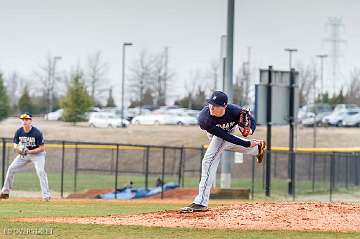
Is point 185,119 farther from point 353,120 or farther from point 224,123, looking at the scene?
point 224,123

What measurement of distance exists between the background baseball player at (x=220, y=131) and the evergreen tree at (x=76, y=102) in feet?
184

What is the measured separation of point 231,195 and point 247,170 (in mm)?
20561

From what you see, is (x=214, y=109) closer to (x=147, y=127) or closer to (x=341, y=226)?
(x=341, y=226)

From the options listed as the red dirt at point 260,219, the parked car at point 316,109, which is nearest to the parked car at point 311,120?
the parked car at point 316,109

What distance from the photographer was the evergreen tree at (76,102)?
69369 millimetres

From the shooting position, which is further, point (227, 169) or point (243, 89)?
point (243, 89)

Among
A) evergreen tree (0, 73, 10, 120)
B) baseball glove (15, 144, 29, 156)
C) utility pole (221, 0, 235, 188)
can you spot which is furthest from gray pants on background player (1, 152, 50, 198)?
evergreen tree (0, 73, 10, 120)

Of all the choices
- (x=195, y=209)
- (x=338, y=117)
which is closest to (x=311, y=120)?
(x=338, y=117)

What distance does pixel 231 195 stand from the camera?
91.8 ft

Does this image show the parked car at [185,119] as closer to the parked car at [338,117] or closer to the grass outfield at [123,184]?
the parked car at [338,117]

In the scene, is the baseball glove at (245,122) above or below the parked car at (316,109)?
below

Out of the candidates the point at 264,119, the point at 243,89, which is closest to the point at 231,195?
the point at 264,119

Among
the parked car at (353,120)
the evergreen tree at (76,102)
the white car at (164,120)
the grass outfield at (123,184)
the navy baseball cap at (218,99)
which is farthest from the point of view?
the white car at (164,120)

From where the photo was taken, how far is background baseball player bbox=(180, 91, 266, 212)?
12.5 m
